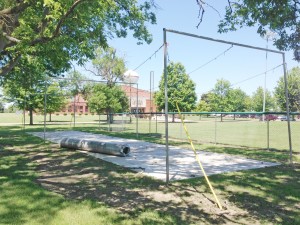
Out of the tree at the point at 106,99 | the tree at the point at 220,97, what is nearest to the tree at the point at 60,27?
the tree at the point at 106,99

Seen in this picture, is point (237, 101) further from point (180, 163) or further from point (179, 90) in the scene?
point (180, 163)

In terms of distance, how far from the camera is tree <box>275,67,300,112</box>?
66500mm

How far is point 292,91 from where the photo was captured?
66.6 metres

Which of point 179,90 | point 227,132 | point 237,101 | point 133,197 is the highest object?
point 179,90

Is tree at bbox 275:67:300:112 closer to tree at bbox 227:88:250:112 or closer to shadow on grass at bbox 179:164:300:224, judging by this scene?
tree at bbox 227:88:250:112

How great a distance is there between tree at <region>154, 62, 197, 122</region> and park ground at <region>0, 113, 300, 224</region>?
46.2 metres

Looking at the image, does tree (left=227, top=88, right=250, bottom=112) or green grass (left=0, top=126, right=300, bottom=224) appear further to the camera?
tree (left=227, top=88, right=250, bottom=112)

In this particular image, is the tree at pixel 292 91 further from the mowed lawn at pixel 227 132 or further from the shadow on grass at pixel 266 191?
the shadow on grass at pixel 266 191

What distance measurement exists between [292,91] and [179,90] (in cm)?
2661

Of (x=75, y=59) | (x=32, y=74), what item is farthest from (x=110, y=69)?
(x=75, y=59)

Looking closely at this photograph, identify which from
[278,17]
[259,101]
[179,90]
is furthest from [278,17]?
[259,101]

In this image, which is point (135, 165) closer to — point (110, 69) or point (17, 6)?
A: point (17, 6)

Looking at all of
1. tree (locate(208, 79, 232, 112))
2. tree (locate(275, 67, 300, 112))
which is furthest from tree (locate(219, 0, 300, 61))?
tree (locate(208, 79, 232, 112))

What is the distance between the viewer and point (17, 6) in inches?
323
